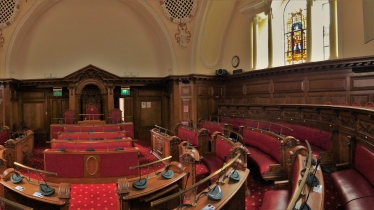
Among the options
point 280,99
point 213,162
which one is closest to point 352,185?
point 213,162

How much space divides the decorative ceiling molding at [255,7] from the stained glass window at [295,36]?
0.92 metres

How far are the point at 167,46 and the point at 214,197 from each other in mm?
11179

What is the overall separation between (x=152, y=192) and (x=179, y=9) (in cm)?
1053

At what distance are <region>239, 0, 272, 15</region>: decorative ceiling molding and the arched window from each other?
2.86 ft

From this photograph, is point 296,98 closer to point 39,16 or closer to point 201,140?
point 201,140

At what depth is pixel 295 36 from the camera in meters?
10.7

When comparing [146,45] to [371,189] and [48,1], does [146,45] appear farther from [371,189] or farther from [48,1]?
[371,189]

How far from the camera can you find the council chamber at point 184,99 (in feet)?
13.2

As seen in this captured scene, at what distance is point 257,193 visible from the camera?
495 cm

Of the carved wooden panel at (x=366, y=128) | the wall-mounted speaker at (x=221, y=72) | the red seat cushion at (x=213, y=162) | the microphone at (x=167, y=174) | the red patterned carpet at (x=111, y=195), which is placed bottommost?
the red patterned carpet at (x=111, y=195)

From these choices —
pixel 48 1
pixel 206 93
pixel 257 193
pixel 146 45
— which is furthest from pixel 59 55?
pixel 257 193

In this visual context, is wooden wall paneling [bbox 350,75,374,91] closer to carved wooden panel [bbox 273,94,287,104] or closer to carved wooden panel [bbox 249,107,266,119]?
carved wooden panel [bbox 273,94,287,104]

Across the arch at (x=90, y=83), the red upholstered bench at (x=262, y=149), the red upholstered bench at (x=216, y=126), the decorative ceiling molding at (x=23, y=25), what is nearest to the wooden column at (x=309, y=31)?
the red upholstered bench at (x=216, y=126)

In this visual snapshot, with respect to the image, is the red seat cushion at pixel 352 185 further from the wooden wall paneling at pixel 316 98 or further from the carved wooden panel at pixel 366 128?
the wooden wall paneling at pixel 316 98
